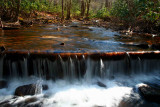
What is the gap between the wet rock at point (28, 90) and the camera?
15.7 ft

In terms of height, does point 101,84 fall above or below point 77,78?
below

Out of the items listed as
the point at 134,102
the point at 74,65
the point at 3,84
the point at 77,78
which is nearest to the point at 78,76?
the point at 77,78

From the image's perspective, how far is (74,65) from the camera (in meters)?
5.81

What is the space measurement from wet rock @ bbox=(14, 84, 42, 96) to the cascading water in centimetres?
17

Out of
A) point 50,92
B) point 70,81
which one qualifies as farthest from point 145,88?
point 50,92

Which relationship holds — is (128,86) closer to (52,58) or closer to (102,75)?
(102,75)

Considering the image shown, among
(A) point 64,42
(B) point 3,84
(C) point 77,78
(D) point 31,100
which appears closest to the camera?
(D) point 31,100

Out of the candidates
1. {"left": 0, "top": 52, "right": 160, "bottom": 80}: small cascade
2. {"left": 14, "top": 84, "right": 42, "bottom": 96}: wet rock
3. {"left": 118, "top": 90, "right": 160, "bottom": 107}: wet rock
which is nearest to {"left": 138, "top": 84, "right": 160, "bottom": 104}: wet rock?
{"left": 118, "top": 90, "right": 160, "bottom": 107}: wet rock

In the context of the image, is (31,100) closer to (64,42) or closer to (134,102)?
(134,102)

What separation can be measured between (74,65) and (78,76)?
556 mm

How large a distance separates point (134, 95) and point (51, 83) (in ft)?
10.4

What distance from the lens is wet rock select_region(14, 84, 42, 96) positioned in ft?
15.7

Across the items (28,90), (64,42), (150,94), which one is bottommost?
(150,94)

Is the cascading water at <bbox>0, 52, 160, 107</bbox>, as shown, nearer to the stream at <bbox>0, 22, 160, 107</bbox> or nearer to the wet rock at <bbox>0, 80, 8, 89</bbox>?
the stream at <bbox>0, 22, 160, 107</bbox>
